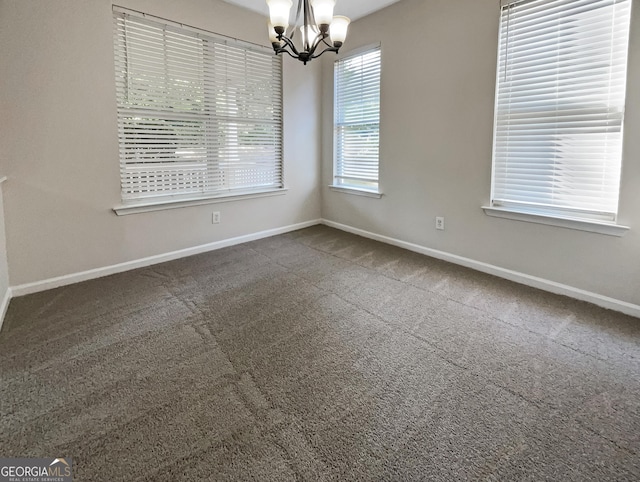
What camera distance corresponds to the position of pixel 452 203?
3553 millimetres

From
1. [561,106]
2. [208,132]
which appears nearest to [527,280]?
[561,106]

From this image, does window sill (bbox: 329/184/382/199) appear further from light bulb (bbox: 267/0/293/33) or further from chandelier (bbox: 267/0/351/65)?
light bulb (bbox: 267/0/293/33)

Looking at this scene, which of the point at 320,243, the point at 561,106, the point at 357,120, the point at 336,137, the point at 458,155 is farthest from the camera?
the point at 336,137

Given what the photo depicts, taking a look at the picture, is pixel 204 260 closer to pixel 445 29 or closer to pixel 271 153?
pixel 271 153

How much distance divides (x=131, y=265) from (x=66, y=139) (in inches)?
47.1

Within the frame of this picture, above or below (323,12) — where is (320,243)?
below

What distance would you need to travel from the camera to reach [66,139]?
9.55ft

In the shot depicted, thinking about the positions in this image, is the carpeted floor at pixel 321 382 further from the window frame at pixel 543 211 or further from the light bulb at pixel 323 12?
the light bulb at pixel 323 12

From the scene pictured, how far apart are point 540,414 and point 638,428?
0.37m

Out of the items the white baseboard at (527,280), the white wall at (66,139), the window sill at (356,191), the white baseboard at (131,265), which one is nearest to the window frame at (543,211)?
the white baseboard at (527,280)

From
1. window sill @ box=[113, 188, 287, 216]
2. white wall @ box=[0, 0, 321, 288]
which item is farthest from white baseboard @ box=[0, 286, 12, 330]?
window sill @ box=[113, 188, 287, 216]

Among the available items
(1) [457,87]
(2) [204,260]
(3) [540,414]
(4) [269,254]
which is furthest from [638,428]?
(2) [204,260]

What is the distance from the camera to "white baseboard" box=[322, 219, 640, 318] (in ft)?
8.46

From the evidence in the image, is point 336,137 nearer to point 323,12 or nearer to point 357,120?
point 357,120
